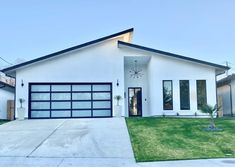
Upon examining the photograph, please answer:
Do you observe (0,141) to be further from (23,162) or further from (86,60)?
(86,60)

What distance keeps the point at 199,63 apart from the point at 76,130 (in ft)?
32.5

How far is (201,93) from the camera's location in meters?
19.1

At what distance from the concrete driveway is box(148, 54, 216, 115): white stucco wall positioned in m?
5.31

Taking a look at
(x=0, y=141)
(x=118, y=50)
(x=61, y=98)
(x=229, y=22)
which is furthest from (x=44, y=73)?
(x=229, y=22)

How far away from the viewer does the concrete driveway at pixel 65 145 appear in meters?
8.76

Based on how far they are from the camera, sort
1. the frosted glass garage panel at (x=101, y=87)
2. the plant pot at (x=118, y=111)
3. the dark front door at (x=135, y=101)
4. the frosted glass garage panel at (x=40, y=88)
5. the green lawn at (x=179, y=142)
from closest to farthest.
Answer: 1. the green lawn at (x=179, y=142)
2. the plant pot at (x=118, y=111)
3. the frosted glass garage panel at (x=40, y=88)
4. the frosted glass garage panel at (x=101, y=87)
5. the dark front door at (x=135, y=101)

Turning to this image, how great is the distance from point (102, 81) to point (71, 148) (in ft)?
30.0

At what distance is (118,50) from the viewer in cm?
1928

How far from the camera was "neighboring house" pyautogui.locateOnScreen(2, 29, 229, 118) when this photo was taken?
18.8 m

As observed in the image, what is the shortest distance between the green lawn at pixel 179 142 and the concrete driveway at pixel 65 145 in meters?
0.53

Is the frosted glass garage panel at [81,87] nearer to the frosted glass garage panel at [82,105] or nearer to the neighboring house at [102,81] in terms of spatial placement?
the neighboring house at [102,81]

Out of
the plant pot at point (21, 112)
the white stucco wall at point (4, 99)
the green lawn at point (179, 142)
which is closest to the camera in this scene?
the green lawn at point (179, 142)

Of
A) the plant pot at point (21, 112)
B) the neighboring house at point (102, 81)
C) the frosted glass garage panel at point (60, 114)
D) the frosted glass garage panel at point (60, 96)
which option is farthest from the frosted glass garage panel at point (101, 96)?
the plant pot at point (21, 112)

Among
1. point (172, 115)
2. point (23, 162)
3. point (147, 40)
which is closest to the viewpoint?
point (23, 162)
